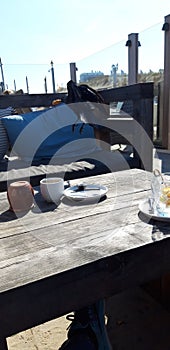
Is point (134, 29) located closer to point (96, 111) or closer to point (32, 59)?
point (96, 111)

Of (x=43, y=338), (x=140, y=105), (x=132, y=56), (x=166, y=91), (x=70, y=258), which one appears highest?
(x=132, y=56)

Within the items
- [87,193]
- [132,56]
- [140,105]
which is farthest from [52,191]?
[132,56]

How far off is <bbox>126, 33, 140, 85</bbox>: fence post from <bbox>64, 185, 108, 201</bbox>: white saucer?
4683 mm

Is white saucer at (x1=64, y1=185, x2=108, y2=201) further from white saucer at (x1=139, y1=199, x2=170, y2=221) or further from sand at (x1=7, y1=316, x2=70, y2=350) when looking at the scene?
sand at (x1=7, y1=316, x2=70, y2=350)

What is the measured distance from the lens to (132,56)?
5.36 m

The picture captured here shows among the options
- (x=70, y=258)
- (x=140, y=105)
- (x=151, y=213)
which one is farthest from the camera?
(x=140, y=105)

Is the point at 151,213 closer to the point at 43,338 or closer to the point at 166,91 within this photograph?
the point at 43,338

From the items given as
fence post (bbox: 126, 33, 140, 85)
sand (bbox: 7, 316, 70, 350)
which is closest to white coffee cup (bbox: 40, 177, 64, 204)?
sand (bbox: 7, 316, 70, 350)

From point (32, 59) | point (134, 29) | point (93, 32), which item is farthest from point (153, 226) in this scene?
point (32, 59)

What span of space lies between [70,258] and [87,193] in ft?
1.65

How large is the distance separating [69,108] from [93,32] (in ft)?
13.4

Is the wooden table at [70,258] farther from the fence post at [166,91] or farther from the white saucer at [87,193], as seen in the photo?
the fence post at [166,91]

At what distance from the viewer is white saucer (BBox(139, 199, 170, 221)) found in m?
0.92

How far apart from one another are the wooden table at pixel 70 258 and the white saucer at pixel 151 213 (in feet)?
0.06
